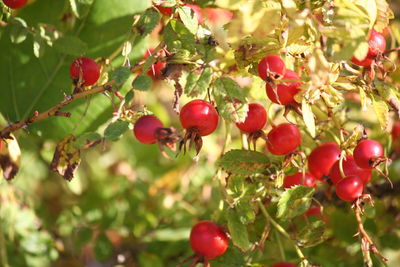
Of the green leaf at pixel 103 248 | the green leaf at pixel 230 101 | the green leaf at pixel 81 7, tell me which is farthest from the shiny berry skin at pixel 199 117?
the green leaf at pixel 103 248

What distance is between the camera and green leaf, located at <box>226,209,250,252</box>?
105 centimetres

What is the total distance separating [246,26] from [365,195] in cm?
42

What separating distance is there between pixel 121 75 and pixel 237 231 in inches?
15.1

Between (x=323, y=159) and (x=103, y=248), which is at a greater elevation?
(x=323, y=159)

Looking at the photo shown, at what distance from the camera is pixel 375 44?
1.01 m

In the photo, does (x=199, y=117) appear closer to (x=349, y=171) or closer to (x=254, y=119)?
(x=254, y=119)

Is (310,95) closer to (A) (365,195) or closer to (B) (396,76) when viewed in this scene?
(A) (365,195)

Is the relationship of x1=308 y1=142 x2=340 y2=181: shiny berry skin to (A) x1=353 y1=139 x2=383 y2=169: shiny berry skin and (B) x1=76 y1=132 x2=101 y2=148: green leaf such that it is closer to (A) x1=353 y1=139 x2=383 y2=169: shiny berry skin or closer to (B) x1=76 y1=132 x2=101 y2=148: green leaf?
(A) x1=353 y1=139 x2=383 y2=169: shiny berry skin

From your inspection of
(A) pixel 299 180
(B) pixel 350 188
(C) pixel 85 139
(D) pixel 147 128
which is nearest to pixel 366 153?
(B) pixel 350 188

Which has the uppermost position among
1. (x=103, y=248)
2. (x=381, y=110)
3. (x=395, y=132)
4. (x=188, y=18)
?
(x=188, y=18)

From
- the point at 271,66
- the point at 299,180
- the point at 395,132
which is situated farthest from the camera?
the point at 395,132

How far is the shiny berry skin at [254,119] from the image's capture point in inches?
40.5

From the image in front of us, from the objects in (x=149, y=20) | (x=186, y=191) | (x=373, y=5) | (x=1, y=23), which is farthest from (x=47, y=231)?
(x=373, y=5)

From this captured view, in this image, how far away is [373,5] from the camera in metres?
0.86
